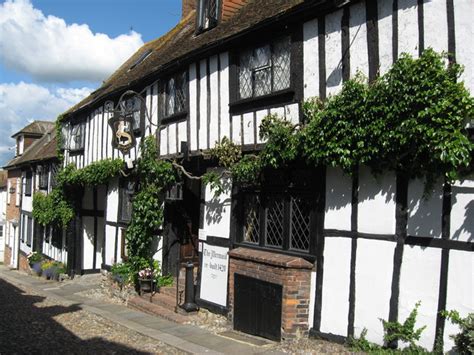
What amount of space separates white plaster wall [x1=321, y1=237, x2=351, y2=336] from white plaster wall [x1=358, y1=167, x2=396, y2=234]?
1.44 ft

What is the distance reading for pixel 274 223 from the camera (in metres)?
8.18

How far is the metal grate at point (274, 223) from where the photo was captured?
317 inches

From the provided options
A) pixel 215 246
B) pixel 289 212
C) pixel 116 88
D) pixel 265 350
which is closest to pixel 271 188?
pixel 289 212

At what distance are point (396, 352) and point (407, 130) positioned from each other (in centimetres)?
274

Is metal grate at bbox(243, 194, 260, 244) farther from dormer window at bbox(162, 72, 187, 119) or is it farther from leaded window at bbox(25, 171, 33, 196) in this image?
leaded window at bbox(25, 171, 33, 196)

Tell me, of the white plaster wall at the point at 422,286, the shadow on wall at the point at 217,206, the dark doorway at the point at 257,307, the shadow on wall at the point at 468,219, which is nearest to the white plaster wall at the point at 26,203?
the shadow on wall at the point at 217,206

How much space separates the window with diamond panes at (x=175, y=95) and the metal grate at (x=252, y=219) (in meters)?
2.95

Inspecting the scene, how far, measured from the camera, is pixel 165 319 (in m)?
9.50

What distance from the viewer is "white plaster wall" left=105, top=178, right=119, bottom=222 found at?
14094 millimetres

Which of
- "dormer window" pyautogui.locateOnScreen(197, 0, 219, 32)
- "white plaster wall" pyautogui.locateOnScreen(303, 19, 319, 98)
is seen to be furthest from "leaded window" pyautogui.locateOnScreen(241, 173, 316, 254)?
"dormer window" pyautogui.locateOnScreen(197, 0, 219, 32)

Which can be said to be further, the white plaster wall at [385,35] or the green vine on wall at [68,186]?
the green vine on wall at [68,186]

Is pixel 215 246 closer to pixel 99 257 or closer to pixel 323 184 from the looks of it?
pixel 323 184

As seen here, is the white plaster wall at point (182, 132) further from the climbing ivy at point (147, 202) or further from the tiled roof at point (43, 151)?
the tiled roof at point (43, 151)

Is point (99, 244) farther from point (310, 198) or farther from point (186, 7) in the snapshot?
point (310, 198)
